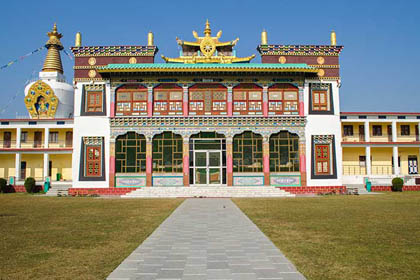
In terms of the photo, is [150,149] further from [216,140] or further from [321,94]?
[321,94]

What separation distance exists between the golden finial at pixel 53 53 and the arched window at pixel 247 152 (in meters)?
32.2

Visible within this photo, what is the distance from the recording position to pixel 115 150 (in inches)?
1128

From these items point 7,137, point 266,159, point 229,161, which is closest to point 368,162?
point 266,159

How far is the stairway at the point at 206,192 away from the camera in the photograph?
26.6 m

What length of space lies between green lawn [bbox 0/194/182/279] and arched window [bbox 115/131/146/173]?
1298cm

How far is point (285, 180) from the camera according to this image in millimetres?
28422

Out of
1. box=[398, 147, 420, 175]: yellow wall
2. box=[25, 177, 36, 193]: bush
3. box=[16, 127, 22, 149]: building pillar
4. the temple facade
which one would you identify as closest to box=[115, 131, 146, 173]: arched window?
the temple facade

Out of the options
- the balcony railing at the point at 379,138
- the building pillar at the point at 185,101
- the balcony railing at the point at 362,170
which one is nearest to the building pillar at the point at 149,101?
the building pillar at the point at 185,101

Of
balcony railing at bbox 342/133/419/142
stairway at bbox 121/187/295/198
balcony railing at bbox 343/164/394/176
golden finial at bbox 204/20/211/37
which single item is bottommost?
stairway at bbox 121/187/295/198

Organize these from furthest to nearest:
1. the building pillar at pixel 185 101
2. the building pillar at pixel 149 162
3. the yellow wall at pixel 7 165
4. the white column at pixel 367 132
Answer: the yellow wall at pixel 7 165
the white column at pixel 367 132
the building pillar at pixel 185 101
the building pillar at pixel 149 162

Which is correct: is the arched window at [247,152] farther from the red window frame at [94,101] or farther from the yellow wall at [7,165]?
the yellow wall at [7,165]

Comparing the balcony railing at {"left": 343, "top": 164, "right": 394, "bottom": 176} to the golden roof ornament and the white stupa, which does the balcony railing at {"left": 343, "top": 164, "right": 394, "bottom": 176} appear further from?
the white stupa

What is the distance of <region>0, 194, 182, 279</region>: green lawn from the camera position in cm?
680

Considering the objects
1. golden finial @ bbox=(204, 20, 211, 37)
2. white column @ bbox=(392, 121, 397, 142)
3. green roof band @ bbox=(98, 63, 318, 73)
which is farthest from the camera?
white column @ bbox=(392, 121, 397, 142)
